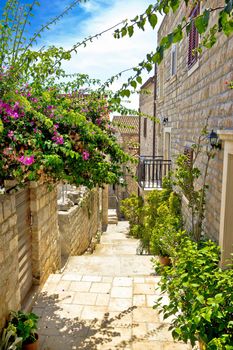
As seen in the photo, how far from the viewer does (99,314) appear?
178 inches

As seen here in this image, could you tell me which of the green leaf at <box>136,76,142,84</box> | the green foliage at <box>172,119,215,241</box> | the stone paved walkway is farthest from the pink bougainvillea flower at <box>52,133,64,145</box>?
the green foliage at <box>172,119,215,241</box>

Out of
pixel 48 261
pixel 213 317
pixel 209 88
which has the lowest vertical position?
pixel 48 261

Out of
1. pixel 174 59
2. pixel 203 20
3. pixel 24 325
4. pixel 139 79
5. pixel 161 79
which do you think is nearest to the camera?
pixel 203 20

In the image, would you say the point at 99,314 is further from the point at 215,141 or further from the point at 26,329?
the point at 215,141

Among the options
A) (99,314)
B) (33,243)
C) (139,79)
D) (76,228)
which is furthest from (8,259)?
(76,228)

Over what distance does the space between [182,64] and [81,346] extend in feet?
23.9

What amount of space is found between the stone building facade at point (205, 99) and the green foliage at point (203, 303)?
1680mm

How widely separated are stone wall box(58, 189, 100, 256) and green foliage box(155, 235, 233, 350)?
4596mm

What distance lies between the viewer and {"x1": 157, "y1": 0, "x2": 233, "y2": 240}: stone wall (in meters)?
4.45

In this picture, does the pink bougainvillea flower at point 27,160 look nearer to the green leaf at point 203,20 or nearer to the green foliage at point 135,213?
the green leaf at point 203,20

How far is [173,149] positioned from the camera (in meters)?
9.82

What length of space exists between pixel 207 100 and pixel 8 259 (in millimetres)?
4295

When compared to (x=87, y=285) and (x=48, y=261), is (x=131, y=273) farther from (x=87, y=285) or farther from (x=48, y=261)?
(x=48, y=261)

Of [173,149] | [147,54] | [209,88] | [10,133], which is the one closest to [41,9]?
[10,133]
